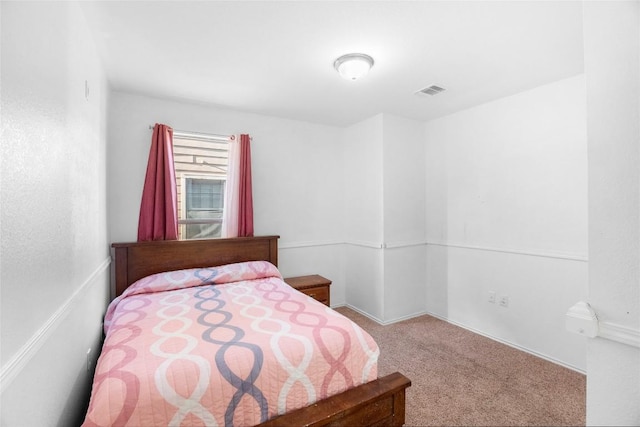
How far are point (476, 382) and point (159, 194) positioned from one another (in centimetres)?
311

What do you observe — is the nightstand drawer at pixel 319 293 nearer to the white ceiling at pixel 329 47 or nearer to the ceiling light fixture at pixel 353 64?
the white ceiling at pixel 329 47

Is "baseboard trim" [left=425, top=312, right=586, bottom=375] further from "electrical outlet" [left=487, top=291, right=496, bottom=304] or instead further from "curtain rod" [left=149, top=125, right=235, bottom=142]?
"curtain rod" [left=149, top=125, right=235, bottom=142]

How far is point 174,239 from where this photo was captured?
2846 millimetres

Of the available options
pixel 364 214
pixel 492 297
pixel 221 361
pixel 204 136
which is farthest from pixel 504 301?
pixel 204 136

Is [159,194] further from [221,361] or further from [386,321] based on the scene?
[386,321]

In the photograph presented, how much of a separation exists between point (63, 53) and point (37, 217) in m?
0.82

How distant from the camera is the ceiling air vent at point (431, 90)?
260cm

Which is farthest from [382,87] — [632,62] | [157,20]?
[632,62]

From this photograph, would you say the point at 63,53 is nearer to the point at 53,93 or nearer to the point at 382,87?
the point at 53,93

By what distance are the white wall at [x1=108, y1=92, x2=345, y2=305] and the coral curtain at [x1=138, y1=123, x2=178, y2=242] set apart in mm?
125

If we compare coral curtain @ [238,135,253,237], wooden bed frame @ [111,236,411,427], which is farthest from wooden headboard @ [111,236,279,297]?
coral curtain @ [238,135,253,237]

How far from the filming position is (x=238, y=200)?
10.4ft

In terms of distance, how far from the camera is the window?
3.09 m

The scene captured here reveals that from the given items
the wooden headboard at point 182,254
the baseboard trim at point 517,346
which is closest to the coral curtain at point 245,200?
the wooden headboard at point 182,254
